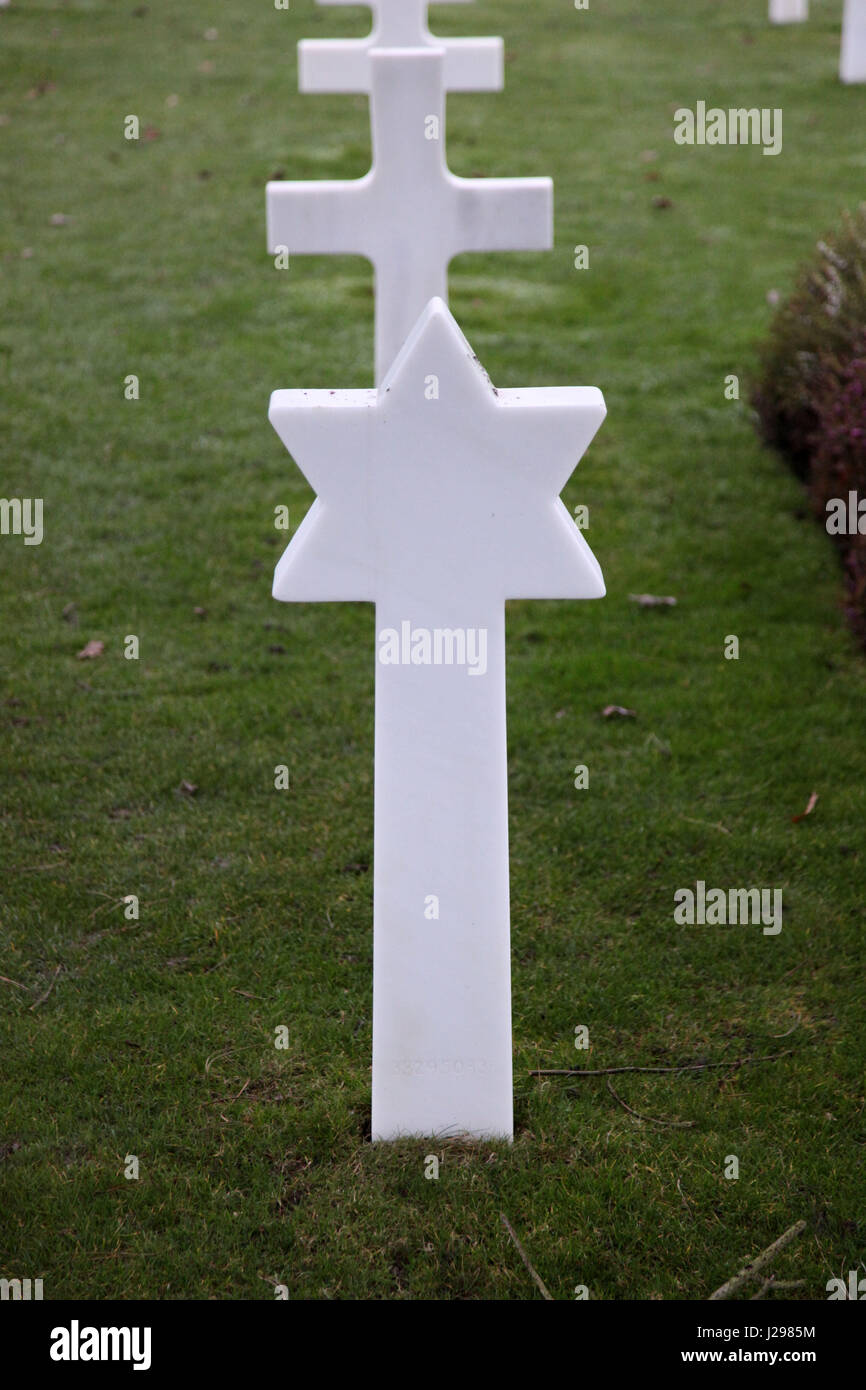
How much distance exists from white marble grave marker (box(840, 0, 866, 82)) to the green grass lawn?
3.30m

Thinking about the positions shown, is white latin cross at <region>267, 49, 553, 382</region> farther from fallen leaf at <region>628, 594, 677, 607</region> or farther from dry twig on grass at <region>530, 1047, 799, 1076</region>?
dry twig on grass at <region>530, 1047, 799, 1076</region>

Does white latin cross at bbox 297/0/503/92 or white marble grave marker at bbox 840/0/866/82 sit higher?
white marble grave marker at bbox 840/0/866/82

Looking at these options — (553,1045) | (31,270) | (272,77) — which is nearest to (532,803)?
(553,1045)

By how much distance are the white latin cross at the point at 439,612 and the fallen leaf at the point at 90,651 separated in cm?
275

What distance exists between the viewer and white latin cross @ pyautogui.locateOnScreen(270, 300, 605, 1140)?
288cm

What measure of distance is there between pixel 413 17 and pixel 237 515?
2719 millimetres

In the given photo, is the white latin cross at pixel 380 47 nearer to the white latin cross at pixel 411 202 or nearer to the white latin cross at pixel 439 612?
the white latin cross at pixel 411 202

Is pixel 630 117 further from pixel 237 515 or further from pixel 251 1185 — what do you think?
pixel 251 1185

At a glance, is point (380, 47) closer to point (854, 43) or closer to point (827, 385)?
point (827, 385)

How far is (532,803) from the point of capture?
4.80 metres

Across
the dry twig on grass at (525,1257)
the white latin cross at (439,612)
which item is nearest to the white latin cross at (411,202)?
the white latin cross at (439,612)

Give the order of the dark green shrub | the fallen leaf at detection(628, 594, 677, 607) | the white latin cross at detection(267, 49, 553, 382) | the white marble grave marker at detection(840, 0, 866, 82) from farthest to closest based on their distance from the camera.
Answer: the white marble grave marker at detection(840, 0, 866, 82) → the fallen leaf at detection(628, 594, 677, 607) → the dark green shrub → the white latin cross at detection(267, 49, 553, 382)

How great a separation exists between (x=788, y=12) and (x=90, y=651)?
1315cm

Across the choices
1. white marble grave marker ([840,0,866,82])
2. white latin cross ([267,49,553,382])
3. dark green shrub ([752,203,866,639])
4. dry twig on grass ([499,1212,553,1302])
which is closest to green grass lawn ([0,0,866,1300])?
dry twig on grass ([499,1212,553,1302])
